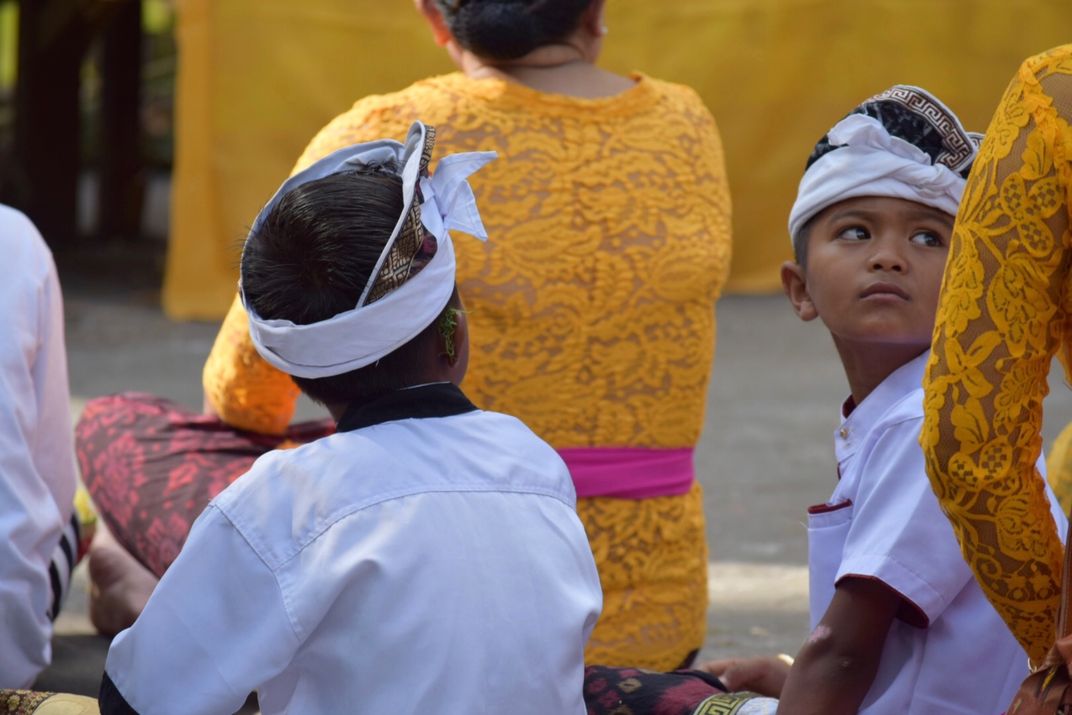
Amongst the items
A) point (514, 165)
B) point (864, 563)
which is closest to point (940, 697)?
point (864, 563)

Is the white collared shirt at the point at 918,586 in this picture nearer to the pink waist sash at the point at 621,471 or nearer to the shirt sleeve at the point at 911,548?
the shirt sleeve at the point at 911,548

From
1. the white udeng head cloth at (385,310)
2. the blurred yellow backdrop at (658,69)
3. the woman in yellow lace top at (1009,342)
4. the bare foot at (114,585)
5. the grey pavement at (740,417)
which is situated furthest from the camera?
the blurred yellow backdrop at (658,69)

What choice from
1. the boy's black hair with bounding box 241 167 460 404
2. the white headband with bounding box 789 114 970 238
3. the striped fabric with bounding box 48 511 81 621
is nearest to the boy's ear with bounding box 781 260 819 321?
the white headband with bounding box 789 114 970 238

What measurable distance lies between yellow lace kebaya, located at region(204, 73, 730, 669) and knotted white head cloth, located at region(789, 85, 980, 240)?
2.03ft

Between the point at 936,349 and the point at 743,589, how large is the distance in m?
2.54

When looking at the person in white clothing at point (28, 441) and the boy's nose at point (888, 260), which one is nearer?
the boy's nose at point (888, 260)

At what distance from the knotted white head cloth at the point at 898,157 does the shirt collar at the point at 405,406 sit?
607mm

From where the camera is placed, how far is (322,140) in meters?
2.67

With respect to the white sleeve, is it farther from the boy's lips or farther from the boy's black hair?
the boy's lips

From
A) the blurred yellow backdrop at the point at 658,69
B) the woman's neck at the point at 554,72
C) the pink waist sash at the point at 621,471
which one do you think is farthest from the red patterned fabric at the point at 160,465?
the blurred yellow backdrop at the point at 658,69

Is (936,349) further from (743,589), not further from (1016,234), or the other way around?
(743,589)

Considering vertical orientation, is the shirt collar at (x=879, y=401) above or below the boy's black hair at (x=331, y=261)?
below

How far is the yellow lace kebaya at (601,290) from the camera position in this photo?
262cm

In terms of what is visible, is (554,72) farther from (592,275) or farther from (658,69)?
(658,69)
